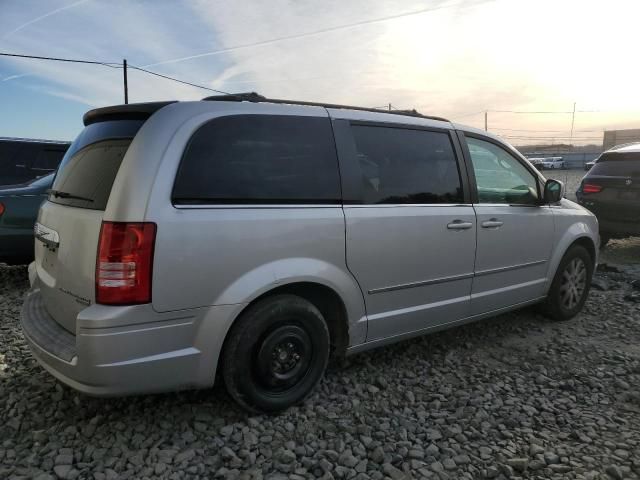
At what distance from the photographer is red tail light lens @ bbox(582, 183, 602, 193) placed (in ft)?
25.6

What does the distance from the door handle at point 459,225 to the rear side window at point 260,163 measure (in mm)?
970

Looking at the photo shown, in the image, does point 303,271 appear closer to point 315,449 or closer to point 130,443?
point 315,449

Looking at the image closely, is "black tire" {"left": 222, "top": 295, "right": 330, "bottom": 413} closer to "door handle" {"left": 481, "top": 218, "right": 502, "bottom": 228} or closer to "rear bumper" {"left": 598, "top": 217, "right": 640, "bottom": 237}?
"door handle" {"left": 481, "top": 218, "right": 502, "bottom": 228}

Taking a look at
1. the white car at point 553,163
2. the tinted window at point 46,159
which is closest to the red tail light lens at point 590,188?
the tinted window at point 46,159

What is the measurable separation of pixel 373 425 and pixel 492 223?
1.81m

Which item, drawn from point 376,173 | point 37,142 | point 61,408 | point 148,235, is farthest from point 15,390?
point 37,142

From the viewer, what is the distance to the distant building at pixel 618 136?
5097cm

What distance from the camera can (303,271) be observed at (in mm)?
2791

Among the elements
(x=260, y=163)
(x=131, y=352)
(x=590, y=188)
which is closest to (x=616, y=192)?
(x=590, y=188)

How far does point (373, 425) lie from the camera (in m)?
2.87

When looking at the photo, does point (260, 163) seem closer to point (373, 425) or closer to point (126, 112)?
point (126, 112)

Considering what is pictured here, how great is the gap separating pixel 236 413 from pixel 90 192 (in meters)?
1.47

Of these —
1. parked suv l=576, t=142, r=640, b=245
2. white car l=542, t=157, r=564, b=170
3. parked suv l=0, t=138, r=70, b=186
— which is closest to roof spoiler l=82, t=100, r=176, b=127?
parked suv l=0, t=138, r=70, b=186

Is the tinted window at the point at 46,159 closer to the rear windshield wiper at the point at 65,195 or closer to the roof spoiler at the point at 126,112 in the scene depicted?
the rear windshield wiper at the point at 65,195
